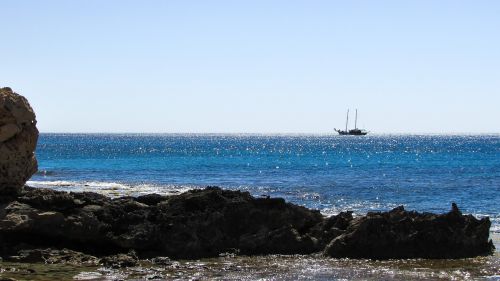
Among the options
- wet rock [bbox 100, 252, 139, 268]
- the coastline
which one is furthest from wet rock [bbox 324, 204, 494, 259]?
wet rock [bbox 100, 252, 139, 268]

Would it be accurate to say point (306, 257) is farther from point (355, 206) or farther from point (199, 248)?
point (355, 206)

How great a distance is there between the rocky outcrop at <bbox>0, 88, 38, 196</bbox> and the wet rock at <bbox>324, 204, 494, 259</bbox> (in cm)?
1164

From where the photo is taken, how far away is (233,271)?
21953mm

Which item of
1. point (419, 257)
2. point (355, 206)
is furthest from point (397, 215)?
point (355, 206)

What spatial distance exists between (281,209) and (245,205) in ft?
4.66

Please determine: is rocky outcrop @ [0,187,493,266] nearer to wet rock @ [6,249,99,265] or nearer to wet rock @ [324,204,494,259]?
wet rock @ [324,204,494,259]

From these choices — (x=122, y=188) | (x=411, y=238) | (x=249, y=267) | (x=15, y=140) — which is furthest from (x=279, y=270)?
(x=122, y=188)

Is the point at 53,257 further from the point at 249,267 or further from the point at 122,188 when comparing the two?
the point at 122,188

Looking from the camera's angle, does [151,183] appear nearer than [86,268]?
No

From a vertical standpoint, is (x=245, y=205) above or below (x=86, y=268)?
above

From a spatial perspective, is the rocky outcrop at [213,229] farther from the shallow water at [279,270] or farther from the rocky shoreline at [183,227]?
the shallow water at [279,270]

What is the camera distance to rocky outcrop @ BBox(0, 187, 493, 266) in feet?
79.5

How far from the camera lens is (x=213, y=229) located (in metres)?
25.5

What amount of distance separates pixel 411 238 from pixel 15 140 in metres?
14.8
